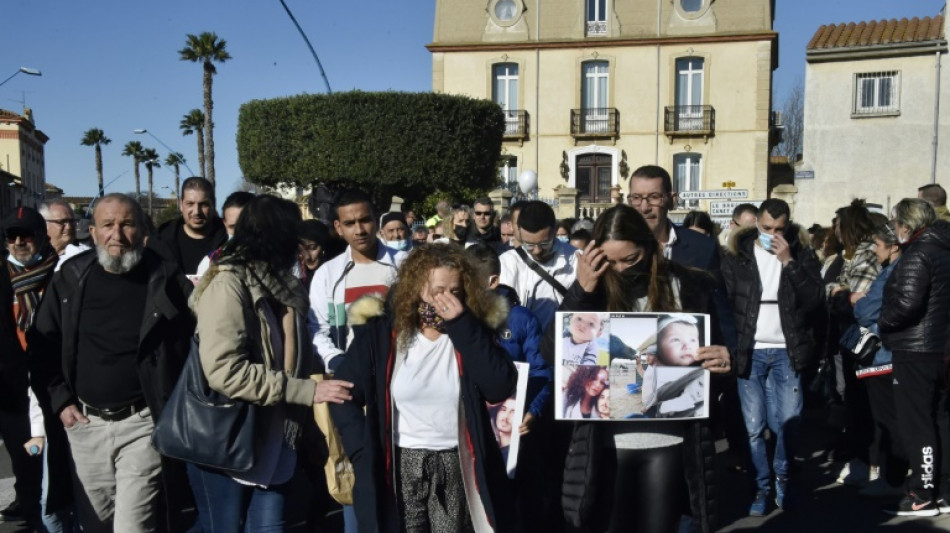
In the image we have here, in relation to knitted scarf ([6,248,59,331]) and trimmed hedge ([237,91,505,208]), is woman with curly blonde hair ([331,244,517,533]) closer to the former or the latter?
knitted scarf ([6,248,59,331])

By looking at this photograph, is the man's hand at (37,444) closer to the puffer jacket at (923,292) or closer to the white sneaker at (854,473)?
the puffer jacket at (923,292)

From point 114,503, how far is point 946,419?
18.4 feet

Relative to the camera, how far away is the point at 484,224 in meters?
9.84

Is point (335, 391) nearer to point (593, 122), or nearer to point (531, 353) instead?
point (531, 353)

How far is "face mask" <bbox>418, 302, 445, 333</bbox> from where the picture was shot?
371cm

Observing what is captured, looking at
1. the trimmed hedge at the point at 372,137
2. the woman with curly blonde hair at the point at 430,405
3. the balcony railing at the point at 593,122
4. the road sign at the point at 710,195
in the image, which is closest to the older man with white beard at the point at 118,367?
the woman with curly blonde hair at the point at 430,405

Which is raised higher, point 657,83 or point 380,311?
point 657,83

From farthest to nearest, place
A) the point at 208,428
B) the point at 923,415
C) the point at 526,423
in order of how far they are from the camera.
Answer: the point at 923,415
the point at 526,423
the point at 208,428

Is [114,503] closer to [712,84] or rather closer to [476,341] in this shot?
[476,341]

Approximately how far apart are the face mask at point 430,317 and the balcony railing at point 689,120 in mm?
31155

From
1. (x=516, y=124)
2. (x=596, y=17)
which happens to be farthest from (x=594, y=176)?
(x=596, y=17)

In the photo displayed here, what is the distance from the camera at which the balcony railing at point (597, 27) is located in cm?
3412

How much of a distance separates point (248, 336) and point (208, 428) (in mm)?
424

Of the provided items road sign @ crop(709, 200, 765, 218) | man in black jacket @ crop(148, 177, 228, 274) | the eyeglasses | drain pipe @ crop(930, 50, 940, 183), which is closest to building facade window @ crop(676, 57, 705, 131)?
drain pipe @ crop(930, 50, 940, 183)
